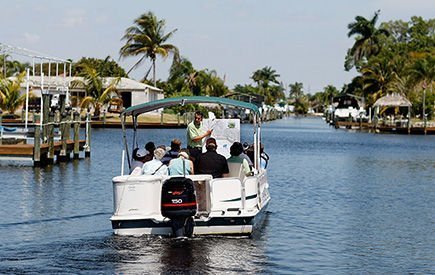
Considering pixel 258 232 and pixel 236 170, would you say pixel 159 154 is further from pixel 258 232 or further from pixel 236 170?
pixel 258 232

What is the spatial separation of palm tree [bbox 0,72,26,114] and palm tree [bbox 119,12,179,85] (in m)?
32.4

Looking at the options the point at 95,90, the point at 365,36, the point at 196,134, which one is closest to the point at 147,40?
the point at 95,90

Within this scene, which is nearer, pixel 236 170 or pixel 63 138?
pixel 236 170

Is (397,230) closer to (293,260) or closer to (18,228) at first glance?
(293,260)

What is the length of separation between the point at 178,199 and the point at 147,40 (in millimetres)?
83163

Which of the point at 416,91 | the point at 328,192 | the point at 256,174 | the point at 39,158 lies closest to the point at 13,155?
the point at 39,158

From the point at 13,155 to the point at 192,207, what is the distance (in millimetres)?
20010

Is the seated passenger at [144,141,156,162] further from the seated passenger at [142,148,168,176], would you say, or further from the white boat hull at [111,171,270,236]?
the white boat hull at [111,171,270,236]

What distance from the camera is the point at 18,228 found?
21016 mm

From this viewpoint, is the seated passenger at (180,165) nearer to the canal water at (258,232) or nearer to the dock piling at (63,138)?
the canal water at (258,232)

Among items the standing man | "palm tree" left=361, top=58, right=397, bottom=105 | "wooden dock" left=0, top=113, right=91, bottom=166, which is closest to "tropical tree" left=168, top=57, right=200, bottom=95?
"palm tree" left=361, top=58, right=397, bottom=105

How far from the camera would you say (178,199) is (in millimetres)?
17578

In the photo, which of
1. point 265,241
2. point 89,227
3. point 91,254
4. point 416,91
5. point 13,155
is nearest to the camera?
point 91,254

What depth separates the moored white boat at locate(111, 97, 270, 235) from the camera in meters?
17.8
